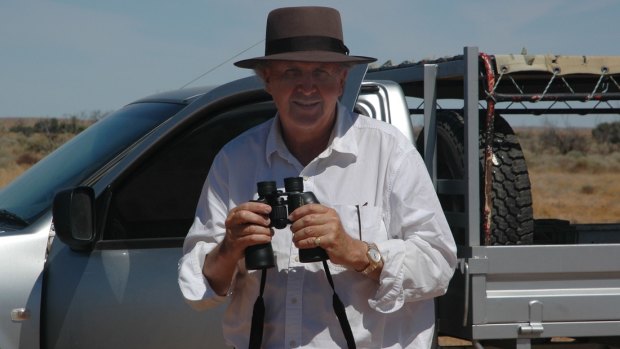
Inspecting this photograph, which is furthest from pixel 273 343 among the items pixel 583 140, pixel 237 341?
pixel 583 140

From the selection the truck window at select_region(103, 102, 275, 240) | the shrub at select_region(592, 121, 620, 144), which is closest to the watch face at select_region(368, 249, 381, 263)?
the truck window at select_region(103, 102, 275, 240)

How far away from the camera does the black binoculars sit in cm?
256

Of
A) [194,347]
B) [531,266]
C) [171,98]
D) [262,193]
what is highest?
[171,98]

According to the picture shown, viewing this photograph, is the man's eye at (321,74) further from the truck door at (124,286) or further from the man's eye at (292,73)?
the truck door at (124,286)

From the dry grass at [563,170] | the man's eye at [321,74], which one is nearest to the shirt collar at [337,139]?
the man's eye at [321,74]

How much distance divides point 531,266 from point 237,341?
48.8 inches

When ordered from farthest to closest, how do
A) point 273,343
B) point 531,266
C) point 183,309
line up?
point 183,309, point 531,266, point 273,343

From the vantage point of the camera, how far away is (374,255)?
2623mm

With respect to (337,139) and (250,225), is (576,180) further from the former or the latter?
(250,225)

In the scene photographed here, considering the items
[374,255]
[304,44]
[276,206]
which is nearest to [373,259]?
[374,255]

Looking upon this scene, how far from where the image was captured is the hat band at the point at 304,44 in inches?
112

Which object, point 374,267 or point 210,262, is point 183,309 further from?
point 374,267

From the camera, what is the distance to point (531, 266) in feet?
12.0

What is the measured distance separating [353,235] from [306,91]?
40 centimetres
